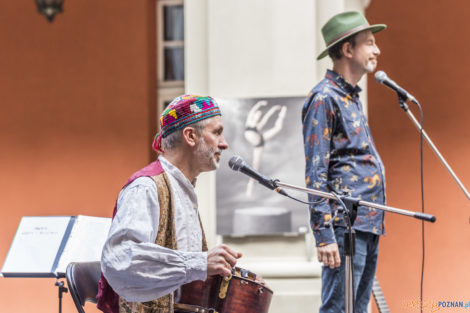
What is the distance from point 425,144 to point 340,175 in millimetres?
3148

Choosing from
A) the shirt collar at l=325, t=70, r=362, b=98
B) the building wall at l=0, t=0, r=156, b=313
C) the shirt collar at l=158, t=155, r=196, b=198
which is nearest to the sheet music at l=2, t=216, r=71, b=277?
the shirt collar at l=158, t=155, r=196, b=198

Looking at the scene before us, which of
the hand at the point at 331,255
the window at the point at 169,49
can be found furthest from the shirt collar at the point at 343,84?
the window at the point at 169,49

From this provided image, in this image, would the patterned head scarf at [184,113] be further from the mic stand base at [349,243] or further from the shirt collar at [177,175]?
the mic stand base at [349,243]

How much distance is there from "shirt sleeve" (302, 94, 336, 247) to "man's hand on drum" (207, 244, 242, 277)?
2.68ft

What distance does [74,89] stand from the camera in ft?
22.2

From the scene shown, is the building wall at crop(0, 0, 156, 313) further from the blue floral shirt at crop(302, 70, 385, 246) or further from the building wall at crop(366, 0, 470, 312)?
the blue floral shirt at crop(302, 70, 385, 246)

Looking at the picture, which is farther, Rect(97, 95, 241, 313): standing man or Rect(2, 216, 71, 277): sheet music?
Rect(2, 216, 71, 277): sheet music

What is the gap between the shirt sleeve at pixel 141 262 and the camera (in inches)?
87.7

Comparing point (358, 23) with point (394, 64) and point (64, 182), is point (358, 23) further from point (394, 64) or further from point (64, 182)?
point (64, 182)

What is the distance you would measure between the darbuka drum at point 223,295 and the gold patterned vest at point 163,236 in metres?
0.06

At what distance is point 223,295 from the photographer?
2.43 metres

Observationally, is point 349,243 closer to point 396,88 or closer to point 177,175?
point 177,175

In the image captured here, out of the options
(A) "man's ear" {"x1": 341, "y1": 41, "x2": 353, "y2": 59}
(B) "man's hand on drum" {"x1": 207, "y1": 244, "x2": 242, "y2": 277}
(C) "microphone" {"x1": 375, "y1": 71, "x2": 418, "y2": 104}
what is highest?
(A) "man's ear" {"x1": 341, "y1": 41, "x2": 353, "y2": 59}

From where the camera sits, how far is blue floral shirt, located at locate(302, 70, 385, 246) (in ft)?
10.3
